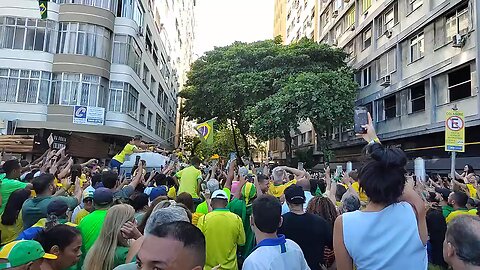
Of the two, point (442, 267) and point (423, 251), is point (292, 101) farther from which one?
point (423, 251)

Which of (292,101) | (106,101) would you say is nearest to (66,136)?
(106,101)

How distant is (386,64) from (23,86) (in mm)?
23260

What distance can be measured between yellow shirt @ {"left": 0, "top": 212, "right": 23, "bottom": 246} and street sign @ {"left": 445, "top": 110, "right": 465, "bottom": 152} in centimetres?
941

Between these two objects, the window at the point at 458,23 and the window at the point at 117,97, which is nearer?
the window at the point at 458,23

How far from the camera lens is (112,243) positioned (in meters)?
3.34

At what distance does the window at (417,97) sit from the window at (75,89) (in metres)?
19.3

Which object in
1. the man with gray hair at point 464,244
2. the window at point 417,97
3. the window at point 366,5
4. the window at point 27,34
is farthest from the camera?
the window at point 366,5

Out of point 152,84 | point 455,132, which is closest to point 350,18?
point 152,84

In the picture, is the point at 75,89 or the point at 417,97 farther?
the point at 75,89

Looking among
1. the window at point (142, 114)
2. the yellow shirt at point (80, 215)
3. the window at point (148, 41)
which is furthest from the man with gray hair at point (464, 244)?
the window at point (148, 41)

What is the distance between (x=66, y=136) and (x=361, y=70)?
21.7 m

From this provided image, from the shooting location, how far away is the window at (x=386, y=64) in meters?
25.1

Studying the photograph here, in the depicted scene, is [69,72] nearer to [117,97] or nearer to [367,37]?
A: [117,97]

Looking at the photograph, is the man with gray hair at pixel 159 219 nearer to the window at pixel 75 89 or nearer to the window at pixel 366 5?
the window at pixel 75 89
